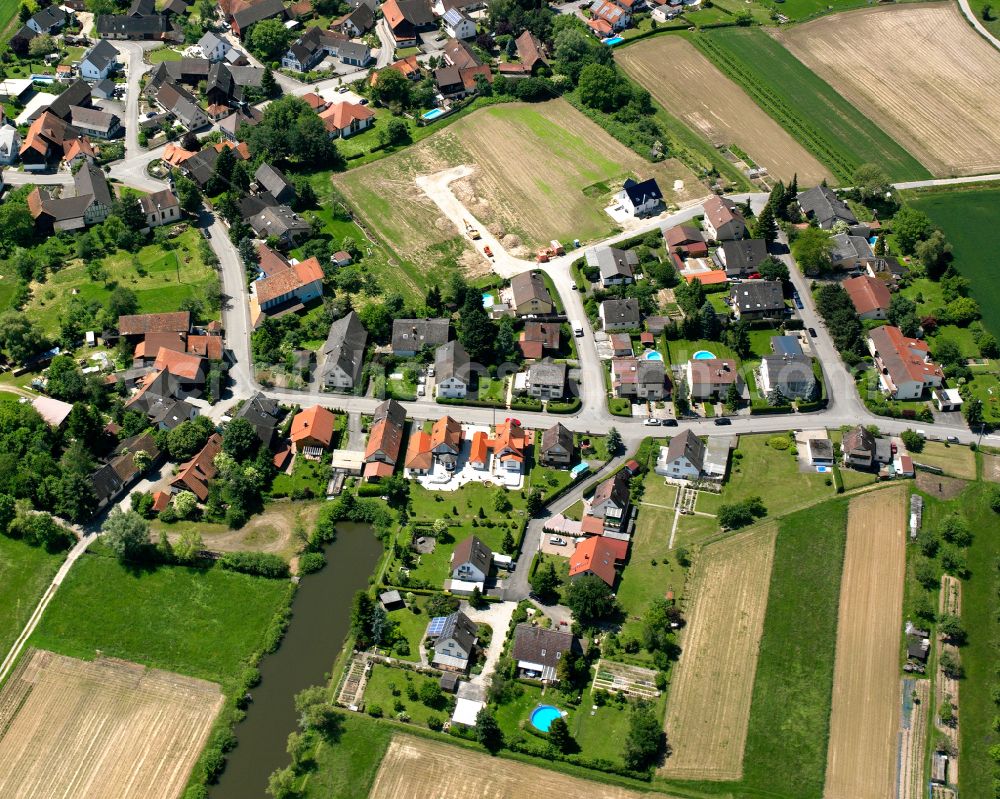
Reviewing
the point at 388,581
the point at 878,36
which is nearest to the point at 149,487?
the point at 388,581

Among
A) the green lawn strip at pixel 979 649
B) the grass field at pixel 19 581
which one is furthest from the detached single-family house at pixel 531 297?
the grass field at pixel 19 581

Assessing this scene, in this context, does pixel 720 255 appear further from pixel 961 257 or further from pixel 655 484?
pixel 655 484

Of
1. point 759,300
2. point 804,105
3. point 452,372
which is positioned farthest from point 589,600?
point 804,105

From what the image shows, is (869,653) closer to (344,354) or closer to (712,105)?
(344,354)

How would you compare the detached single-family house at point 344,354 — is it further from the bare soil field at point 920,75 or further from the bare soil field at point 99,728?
the bare soil field at point 920,75

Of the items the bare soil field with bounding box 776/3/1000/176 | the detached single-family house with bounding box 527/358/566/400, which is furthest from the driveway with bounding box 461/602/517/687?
the bare soil field with bounding box 776/3/1000/176

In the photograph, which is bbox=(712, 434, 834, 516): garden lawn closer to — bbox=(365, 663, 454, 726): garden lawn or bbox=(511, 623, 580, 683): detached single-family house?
bbox=(511, 623, 580, 683): detached single-family house
